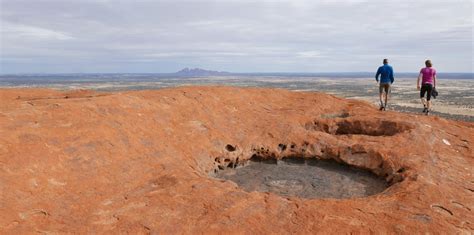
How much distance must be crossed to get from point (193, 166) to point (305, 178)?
2.87 m

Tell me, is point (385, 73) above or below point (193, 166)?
above

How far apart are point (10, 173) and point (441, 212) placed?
7601mm

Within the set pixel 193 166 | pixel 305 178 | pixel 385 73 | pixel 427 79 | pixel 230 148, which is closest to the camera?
pixel 193 166

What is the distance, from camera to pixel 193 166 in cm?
931

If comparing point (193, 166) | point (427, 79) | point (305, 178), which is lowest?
point (305, 178)

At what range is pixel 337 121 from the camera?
1341cm

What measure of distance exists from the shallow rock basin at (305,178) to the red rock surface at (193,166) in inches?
12.1

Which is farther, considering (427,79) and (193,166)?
(427,79)

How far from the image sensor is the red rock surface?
625 centimetres

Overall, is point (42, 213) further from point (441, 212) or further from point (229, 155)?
point (441, 212)

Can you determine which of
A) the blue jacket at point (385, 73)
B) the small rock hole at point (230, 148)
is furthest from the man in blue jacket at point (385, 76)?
the small rock hole at point (230, 148)

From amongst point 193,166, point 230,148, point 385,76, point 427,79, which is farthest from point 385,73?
point 193,166

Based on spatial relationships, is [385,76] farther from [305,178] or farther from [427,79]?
[305,178]

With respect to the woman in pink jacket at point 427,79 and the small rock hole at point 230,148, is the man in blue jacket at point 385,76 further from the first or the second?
the small rock hole at point 230,148
